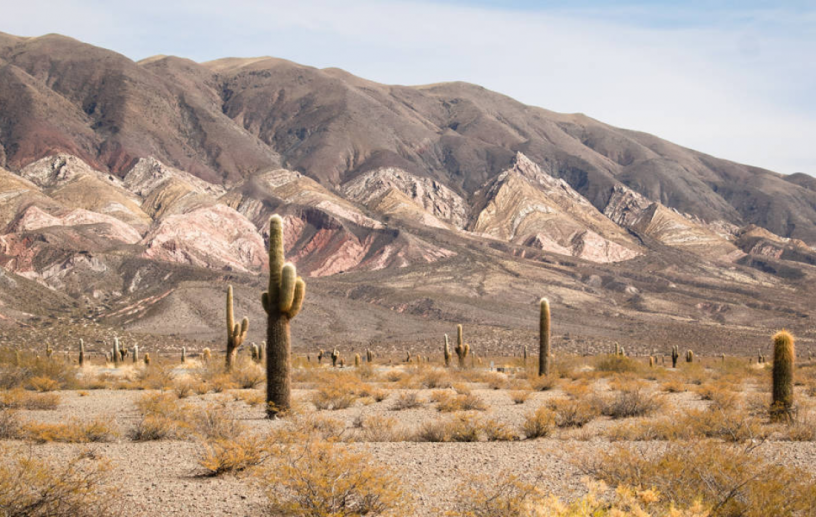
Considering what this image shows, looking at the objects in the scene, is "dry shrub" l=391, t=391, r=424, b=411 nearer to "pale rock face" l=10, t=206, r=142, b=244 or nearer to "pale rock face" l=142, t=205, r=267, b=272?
"pale rock face" l=142, t=205, r=267, b=272

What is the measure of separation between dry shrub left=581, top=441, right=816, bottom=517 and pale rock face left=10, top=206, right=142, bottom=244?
111 metres

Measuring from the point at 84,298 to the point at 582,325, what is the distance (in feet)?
200

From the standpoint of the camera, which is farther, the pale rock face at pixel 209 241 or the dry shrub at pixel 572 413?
the pale rock face at pixel 209 241

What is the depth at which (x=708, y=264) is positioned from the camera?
143875 mm

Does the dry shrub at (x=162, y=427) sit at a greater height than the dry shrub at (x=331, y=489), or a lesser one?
lesser

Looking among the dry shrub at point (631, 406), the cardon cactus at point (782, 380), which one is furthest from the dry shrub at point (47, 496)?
the cardon cactus at point (782, 380)

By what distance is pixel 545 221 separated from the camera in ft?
508

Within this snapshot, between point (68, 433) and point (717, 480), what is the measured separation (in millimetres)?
10927

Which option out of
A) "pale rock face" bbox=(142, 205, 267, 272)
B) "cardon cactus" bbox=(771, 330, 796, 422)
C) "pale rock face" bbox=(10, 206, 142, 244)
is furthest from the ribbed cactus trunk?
"pale rock face" bbox=(10, 206, 142, 244)

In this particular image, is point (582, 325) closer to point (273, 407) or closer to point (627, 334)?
point (627, 334)

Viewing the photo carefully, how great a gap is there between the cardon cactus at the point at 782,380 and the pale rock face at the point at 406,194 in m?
143

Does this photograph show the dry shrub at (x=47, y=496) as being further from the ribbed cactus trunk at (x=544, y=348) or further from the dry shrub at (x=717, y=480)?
the ribbed cactus trunk at (x=544, y=348)

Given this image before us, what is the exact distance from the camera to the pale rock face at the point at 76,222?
10619 centimetres

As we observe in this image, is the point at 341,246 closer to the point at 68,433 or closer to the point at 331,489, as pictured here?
the point at 68,433
